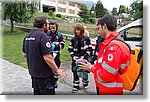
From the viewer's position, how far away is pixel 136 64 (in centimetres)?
176

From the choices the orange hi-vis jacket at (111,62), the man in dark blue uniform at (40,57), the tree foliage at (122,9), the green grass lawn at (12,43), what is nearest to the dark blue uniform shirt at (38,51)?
the man in dark blue uniform at (40,57)

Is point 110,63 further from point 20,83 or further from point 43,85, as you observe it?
point 20,83

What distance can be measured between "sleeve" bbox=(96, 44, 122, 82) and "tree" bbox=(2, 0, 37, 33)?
0.84m

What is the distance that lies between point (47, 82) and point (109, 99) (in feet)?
1.70

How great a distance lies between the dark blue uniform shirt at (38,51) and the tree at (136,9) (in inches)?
28.3

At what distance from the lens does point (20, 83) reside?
2023 mm

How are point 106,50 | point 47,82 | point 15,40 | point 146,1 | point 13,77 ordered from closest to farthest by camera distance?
point 106,50
point 47,82
point 146,1
point 15,40
point 13,77

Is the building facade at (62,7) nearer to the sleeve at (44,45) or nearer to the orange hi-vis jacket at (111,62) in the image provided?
the sleeve at (44,45)

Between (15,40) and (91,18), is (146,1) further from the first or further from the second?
(15,40)

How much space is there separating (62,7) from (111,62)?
0.76 meters

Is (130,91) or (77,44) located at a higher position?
(77,44)

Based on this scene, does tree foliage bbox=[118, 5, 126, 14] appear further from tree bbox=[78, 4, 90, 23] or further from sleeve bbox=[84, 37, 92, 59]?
sleeve bbox=[84, 37, 92, 59]

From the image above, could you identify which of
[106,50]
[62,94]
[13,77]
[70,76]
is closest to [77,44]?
[70,76]

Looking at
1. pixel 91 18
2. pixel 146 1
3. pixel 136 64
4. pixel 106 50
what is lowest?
pixel 136 64
